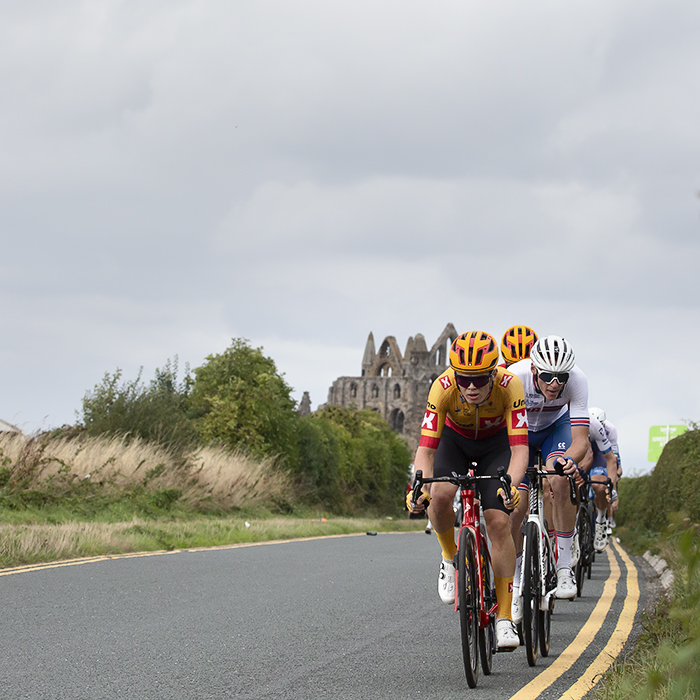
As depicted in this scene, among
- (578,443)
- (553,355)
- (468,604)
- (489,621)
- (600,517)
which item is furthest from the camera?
(600,517)

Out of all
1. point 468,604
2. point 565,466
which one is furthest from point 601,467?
point 468,604

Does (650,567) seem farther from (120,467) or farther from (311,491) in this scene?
(311,491)

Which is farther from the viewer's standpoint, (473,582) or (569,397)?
(569,397)

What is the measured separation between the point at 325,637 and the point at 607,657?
7.17 feet

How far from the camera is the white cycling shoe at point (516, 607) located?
6441mm

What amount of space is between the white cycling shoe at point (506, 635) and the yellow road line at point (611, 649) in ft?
1.47

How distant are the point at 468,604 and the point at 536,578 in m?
1.14

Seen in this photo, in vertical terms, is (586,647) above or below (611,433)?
below

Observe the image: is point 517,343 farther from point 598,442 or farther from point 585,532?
point 585,532

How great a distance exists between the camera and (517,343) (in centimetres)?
945

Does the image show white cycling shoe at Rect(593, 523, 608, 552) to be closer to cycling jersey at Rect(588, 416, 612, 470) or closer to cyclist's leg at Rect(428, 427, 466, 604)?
cycling jersey at Rect(588, 416, 612, 470)

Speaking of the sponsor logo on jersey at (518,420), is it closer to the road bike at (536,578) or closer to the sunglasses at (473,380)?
the sunglasses at (473,380)

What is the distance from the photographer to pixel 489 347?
20.9 ft

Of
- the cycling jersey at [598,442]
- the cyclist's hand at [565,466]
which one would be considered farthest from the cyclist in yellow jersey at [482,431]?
the cycling jersey at [598,442]
